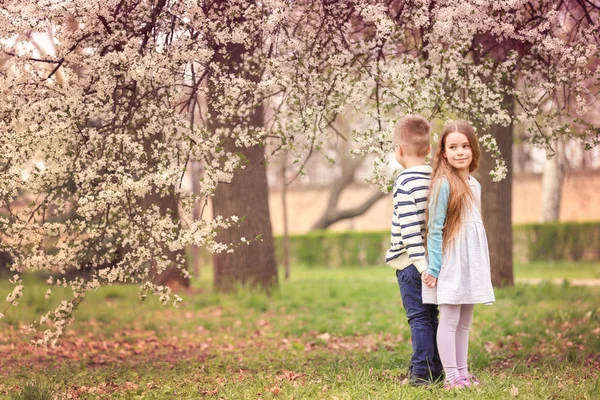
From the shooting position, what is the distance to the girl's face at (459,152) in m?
4.38

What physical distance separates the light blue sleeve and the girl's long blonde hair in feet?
0.08

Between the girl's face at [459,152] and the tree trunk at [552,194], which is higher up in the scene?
the tree trunk at [552,194]

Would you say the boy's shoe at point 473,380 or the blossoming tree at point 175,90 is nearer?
the boy's shoe at point 473,380

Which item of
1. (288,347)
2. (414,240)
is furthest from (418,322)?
(288,347)

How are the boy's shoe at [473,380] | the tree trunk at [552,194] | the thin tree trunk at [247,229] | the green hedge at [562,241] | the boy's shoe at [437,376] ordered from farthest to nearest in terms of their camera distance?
1. the tree trunk at [552,194]
2. the green hedge at [562,241]
3. the thin tree trunk at [247,229]
4. the boy's shoe at [437,376]
5. the boy's shoe at [473,380]

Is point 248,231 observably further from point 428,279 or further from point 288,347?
point 428,279

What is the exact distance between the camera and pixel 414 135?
4.46 m

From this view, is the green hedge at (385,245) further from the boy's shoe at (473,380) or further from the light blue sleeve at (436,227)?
the light blue sleeve at (436,227)

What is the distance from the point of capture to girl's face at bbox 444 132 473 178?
14.4 feet

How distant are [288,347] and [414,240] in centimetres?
334

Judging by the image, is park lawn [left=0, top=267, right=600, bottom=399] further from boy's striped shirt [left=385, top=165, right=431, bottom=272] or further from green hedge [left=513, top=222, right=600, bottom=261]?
green hedge [left=513, top=222, right=600, bottom=261]

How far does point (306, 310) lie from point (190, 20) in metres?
5.67

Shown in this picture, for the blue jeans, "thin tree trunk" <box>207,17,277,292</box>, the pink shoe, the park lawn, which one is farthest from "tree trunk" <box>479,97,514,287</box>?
the pink shoe

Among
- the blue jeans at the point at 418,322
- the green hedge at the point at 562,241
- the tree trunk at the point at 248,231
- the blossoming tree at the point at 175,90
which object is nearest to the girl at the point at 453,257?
the blue jeans at the point at 418,322
